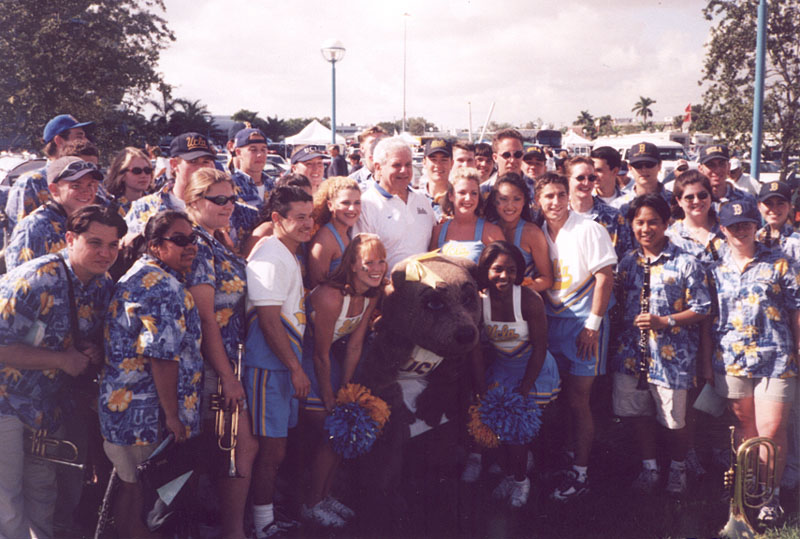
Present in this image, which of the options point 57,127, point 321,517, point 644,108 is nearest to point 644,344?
point 321,517

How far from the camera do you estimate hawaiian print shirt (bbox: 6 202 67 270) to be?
3699 millimetres

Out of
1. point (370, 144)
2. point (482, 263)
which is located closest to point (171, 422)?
point (482, 263)

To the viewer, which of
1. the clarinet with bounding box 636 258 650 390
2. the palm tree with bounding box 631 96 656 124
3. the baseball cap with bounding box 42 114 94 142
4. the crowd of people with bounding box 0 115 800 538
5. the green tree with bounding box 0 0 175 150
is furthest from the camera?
the palm tree with bounding box 631 96 656 124

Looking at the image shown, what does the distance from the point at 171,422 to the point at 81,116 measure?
37.3ft

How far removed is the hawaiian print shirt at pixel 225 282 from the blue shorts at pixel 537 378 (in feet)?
5.59

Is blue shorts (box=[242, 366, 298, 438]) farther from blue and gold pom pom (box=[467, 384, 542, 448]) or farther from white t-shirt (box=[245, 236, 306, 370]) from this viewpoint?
blue and gold pom pom (box=[467, 384, 542, 448])

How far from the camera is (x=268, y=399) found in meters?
3.69

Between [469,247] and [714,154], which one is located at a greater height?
[714,154]

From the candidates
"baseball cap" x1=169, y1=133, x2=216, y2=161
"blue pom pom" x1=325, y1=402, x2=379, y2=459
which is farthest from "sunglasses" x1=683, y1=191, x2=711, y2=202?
"baseball cap" x1=169, y1=133, x2=216, y2=161

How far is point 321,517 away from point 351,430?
67cm

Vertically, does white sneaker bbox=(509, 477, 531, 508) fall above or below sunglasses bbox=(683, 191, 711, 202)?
below

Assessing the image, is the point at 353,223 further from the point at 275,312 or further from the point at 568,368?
the point at 568,368

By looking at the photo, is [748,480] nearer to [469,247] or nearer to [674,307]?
Answer: [674,307]

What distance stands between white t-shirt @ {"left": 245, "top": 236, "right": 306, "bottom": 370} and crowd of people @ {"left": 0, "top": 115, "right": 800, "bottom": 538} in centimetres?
1
